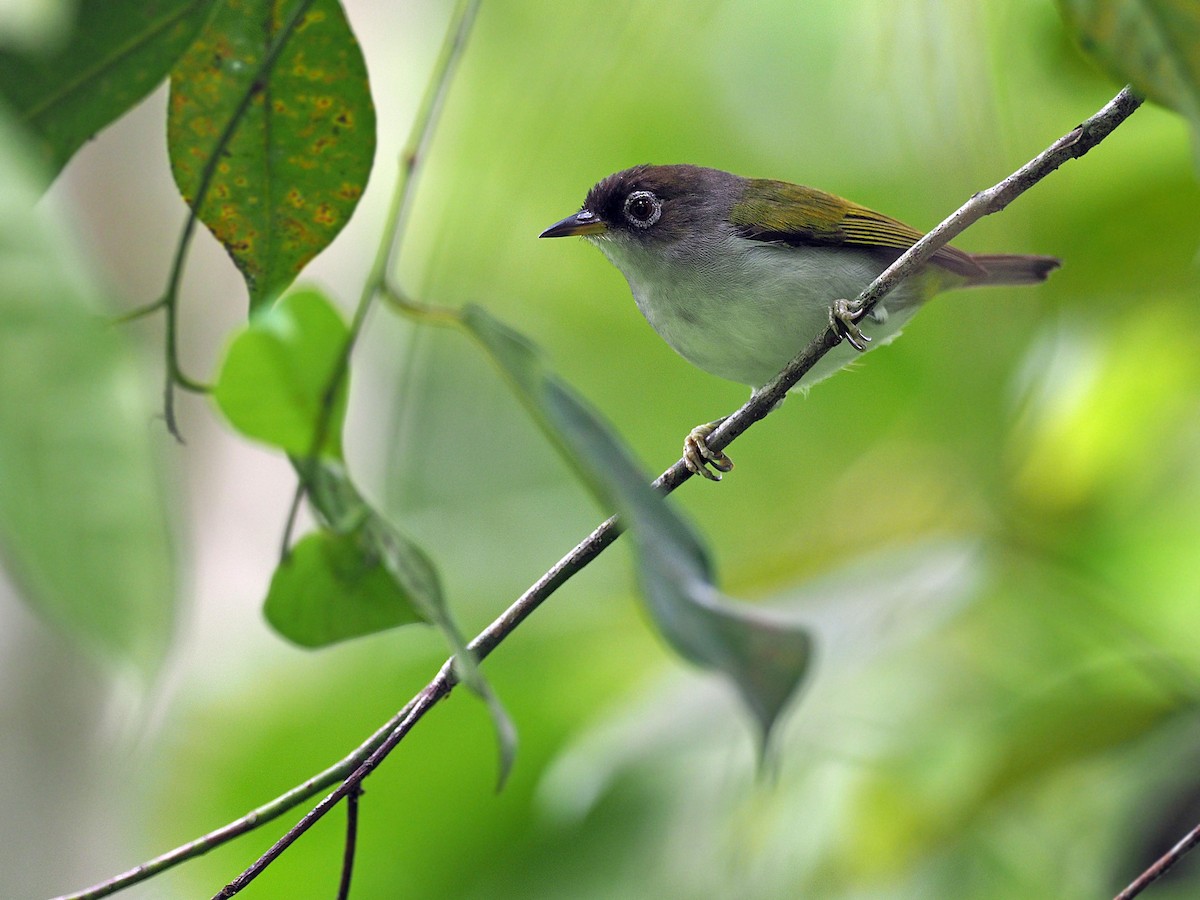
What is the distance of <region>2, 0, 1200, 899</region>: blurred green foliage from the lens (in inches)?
62.0

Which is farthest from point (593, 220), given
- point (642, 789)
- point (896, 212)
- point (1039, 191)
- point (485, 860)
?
point (485, 860)

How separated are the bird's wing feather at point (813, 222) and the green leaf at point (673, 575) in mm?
949

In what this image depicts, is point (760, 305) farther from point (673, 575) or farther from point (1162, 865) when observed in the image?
point (673, 575)

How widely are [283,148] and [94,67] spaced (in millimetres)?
163

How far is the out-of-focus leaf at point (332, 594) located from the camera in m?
0.76

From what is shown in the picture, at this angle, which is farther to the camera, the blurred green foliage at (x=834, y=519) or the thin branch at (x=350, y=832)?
the blurred green foliage at (x=834, y=519)

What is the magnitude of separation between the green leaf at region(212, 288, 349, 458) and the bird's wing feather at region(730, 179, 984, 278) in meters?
0.93

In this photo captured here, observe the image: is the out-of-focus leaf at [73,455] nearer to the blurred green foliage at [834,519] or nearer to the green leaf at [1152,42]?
the green leaf at [1152,42]

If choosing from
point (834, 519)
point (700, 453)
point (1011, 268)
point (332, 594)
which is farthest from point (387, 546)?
point (834, 519)

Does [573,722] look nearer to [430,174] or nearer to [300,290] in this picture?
[430,174]

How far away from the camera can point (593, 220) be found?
5.12ft

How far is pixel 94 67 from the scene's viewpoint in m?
0.92

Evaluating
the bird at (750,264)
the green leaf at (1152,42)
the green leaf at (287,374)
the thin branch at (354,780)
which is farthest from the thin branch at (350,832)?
the bird at (750,264)

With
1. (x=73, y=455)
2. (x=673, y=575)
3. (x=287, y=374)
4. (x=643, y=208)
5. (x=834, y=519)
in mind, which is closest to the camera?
(x=73, y=455)
